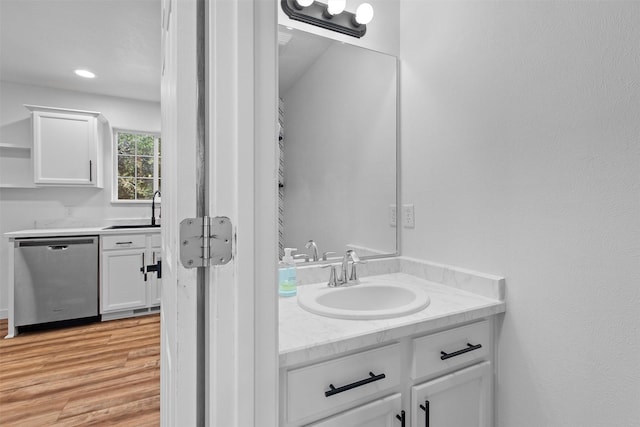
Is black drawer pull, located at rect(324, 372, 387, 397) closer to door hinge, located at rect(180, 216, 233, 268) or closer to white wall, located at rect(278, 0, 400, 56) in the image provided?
door hinge, located at rect(180, 216, 233, 268)

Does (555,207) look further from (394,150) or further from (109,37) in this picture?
(109,37)

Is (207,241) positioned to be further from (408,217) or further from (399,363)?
(408,217)

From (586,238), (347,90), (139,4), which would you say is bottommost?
(586,238)

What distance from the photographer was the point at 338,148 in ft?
5.46

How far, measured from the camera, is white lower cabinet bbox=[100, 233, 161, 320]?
10.4ft

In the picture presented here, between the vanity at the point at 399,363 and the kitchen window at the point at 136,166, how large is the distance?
3.45 m

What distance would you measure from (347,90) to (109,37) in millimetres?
1992

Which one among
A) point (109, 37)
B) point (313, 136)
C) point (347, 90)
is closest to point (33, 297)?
point (109, 37)

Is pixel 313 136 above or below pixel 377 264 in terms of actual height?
above

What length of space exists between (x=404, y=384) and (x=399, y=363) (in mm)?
76

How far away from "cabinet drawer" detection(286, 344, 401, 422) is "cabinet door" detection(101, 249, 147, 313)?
302 centimetres

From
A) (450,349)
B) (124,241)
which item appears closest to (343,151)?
(450,349)

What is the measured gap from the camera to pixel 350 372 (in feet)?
2.97

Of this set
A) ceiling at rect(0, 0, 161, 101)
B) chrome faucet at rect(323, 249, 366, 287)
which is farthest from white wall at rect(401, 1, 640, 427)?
ceiling at rect(0, 0, 161, 101)
